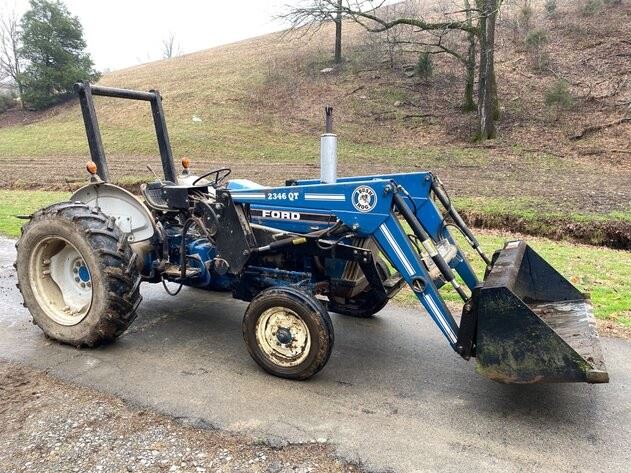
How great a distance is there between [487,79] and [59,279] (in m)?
17.8

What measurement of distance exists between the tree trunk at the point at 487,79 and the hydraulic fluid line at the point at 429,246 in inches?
651

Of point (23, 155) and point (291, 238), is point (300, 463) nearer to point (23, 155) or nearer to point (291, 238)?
point (291, 238)

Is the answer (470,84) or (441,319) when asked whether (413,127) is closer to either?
(470,84)

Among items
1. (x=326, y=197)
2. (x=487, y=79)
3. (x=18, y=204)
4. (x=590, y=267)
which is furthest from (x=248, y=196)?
(x=487, y=79)

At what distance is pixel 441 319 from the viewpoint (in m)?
3.55

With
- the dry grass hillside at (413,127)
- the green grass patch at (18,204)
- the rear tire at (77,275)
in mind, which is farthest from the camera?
the dry grass hillside at (413,127)

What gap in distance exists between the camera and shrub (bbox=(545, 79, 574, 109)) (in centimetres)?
2002

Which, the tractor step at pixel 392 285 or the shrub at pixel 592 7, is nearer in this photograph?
the tractor step at pixel 392 285

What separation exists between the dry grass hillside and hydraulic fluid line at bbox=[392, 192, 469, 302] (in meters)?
6.63

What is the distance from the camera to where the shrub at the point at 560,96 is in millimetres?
20016

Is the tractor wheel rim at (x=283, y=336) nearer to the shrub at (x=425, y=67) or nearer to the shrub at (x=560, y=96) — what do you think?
the shrub at (x=560, y=96)

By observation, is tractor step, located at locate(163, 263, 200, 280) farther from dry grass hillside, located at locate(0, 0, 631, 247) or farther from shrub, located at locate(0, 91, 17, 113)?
shrub, located at locate(0, 91, 17, 113)

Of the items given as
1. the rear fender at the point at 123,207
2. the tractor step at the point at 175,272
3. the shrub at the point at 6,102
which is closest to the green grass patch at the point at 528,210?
the tractor step at the point at 175,272

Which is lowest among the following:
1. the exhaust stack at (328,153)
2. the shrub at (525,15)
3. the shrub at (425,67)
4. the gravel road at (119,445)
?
the gravel road at (119,445)
